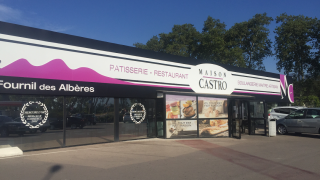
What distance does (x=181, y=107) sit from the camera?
47.0 feet

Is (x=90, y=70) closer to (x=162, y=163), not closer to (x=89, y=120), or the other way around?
(x=89, y=120)

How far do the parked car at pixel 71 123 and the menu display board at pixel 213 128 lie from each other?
6.69m

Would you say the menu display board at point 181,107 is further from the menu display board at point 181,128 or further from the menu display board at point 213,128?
the menu display board at point 213,128

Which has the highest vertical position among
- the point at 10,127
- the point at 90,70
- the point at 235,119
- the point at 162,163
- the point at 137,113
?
the point at 90,70

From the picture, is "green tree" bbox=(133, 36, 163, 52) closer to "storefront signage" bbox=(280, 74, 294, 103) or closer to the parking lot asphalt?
"storefront signage" bbox=(280, 74, 294, 103)

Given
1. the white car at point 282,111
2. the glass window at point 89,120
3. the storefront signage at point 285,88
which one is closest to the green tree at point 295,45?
the storefront signage at point 285,88

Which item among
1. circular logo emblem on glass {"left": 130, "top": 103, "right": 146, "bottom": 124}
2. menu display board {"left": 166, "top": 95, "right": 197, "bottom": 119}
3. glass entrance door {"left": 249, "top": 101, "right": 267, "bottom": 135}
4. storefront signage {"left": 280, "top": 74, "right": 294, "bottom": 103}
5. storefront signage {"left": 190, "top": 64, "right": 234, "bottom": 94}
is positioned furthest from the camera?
storefront signage {"left": 280, "top": 74, "right": 294, "bottom": 103}

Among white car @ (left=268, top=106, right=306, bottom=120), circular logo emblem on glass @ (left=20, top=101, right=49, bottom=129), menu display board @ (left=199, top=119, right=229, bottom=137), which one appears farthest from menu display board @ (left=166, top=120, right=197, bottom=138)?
white car @ (left=268, top=106, right=306, bottom=120)

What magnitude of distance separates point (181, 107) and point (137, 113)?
8.29 feet

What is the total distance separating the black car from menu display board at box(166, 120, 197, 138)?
7.02m

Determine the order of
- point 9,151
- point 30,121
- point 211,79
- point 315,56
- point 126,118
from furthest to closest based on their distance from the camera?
point 315,56 < point 211,79 < point 126,118 < point 30,121 < point 9,151

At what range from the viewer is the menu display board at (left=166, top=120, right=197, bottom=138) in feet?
45.6

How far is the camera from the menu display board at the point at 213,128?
14.6 metres

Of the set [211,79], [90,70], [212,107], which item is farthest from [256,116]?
[90,70]
